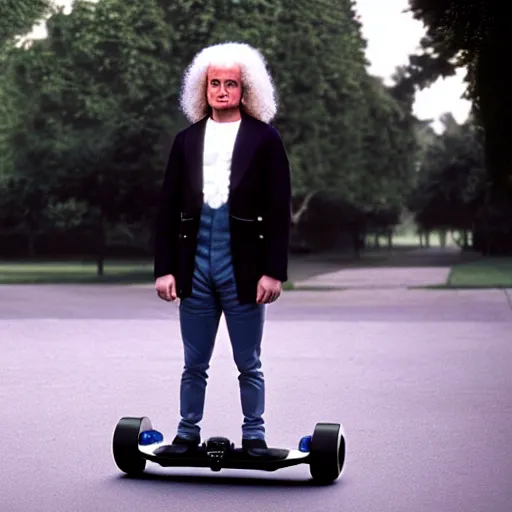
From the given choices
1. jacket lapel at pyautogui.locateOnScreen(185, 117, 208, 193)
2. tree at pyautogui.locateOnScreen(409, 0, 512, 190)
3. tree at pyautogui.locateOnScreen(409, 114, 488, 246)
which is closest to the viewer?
jacket lapel at pyautogui.locateOnScreen(185, 117, 208, 193)

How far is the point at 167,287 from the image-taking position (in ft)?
19.0

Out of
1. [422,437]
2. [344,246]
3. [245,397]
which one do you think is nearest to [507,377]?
[422,437]

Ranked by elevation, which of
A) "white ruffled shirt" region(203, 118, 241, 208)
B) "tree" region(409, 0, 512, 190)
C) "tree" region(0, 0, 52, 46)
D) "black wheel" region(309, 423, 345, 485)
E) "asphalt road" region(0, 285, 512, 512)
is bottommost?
"asphalt road" region(0, 285, 512, 512)

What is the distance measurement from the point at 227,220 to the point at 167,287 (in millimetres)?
437

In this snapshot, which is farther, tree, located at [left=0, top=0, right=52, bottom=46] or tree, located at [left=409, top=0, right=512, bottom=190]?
tree, located at [left=0, top=0, right=52, bottom=46]

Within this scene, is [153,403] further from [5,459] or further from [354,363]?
[354,363]

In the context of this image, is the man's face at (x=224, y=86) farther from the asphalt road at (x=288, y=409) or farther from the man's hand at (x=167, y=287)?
the asphalt road at (x=288, y=409)

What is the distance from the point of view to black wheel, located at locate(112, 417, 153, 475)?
5957mm

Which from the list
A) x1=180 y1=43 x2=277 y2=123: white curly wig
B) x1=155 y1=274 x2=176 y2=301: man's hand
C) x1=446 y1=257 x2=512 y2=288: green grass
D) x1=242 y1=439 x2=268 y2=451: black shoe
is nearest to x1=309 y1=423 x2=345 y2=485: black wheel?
x1=242 y1=439 x2=268 y2=451: black shoe

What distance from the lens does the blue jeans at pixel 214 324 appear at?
5.77 meters

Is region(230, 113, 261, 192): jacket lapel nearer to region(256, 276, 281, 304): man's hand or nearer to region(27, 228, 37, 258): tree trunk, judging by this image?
region(256, 276, 281, 304): man's hand

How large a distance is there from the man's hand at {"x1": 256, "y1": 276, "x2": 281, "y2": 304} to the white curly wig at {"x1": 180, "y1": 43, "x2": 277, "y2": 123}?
0.80 m

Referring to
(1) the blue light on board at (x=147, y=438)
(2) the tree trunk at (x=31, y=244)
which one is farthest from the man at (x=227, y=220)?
(2) the tree trunk at (x=31, y=244)

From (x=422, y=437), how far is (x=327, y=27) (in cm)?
3268
